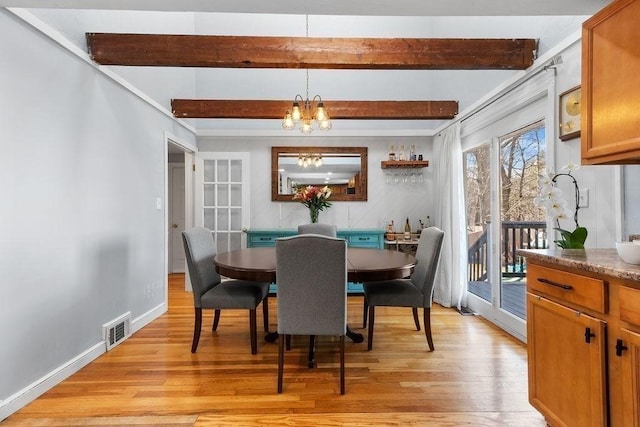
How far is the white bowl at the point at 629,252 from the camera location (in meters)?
1.29

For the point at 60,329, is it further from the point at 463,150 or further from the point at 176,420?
the point at 463,150

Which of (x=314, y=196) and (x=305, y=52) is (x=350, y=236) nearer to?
(x=314, y=196)

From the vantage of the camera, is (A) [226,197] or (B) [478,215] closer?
(B) [478,215]

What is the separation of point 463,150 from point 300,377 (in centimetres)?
315

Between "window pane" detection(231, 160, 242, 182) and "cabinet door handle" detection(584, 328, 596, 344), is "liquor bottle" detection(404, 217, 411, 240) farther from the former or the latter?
"cabinet door handle" detection(584, 328, 596, 344)

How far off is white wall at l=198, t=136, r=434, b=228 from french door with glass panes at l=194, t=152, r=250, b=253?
0.16 m

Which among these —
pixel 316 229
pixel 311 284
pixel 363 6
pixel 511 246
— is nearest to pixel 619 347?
pixel 311 284

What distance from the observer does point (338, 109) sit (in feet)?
13.2

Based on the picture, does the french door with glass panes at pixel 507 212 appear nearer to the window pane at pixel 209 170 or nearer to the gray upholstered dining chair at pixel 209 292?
the gray upholstered dining chair at pixel 209 292

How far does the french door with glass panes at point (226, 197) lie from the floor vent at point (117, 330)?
1.99 metres

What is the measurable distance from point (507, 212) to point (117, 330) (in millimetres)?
3703

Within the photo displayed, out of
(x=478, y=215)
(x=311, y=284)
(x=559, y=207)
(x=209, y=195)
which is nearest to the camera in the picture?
(x=559, y=207)

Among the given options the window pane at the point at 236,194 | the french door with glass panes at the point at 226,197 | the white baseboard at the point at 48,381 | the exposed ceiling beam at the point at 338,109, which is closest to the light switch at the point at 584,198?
the exposed ceiling beam at the point at 338,109

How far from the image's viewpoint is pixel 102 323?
8.84 ft
